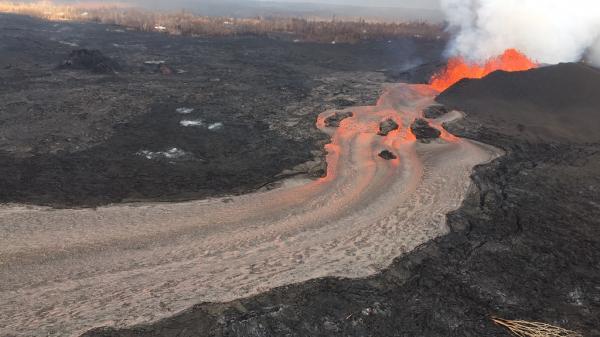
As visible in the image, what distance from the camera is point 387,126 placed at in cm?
2711

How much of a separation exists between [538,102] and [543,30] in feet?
50.4

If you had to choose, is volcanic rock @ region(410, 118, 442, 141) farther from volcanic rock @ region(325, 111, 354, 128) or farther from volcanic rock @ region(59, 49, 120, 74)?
volcanic rock @ region(59, 49, 120, 74)

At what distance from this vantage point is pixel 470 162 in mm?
22594

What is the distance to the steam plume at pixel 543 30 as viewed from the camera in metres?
41.9

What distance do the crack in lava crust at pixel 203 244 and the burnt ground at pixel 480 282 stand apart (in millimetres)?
628

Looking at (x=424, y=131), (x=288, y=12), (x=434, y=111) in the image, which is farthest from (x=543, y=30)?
(x=288, y=12)

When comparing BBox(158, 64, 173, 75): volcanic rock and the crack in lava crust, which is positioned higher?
BBox(158, 64, 173, 75): volcanic rock

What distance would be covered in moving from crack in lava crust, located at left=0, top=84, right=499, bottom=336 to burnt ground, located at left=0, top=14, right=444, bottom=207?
68.0 inches

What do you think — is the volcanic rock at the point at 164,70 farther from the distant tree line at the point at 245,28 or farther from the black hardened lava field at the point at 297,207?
the distant tree line at the point at 245,28

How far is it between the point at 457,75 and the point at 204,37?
3692 cm

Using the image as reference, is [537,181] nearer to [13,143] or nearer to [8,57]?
[13,143]

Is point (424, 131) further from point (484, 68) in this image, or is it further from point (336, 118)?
point (484, 68)

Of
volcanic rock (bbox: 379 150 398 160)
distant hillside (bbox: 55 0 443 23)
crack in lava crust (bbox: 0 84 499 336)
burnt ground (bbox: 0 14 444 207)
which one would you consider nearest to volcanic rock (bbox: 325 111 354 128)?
burnt ground (bbox: 0 14 444 207)

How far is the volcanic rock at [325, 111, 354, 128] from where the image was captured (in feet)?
91.0
